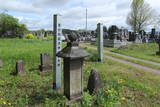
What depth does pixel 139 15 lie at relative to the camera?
38281 millimetres

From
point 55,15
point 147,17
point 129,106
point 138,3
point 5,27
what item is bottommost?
point 129,106

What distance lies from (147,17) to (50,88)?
3907 cm

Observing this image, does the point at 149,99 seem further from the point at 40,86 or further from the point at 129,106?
the point at 40,86

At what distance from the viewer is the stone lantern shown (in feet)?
11.2

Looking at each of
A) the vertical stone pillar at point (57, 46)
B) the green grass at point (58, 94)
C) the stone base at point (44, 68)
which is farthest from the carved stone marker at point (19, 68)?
the vertical stone pillar at point (57, 46)

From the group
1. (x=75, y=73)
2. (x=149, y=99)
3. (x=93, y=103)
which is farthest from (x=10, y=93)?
(x=149, y=99)

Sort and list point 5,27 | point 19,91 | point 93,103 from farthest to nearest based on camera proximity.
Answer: point 5,27 < point 19,91 < point 93,103

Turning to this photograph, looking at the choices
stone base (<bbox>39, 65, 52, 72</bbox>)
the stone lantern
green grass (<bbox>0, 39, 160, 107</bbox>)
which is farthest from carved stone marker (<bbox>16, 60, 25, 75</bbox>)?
the stone lantern

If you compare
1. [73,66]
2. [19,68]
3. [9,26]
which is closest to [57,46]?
[73,66]

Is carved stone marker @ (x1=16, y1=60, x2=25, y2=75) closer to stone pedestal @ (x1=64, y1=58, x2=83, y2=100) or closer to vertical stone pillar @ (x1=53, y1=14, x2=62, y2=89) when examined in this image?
vertical stone pillar @ (x1=53, y1=14, x2=62, y2=89)

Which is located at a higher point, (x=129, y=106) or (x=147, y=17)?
(x=147, y=17)

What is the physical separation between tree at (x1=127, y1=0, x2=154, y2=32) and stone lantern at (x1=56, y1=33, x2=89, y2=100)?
36.7 m

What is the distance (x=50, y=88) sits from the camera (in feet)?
14.6

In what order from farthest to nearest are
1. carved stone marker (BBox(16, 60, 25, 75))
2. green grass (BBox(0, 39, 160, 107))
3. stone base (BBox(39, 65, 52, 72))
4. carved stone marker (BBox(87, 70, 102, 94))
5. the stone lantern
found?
stone base (BBox(39, 65, 52, 72)) → carved stone marker (BBox(16, 60, 25, 75)) → carved stone marker (BBox(87, 70, 102, 94)) → green grass (BBox(0, 39, 160, 107)) → the stone lantern
